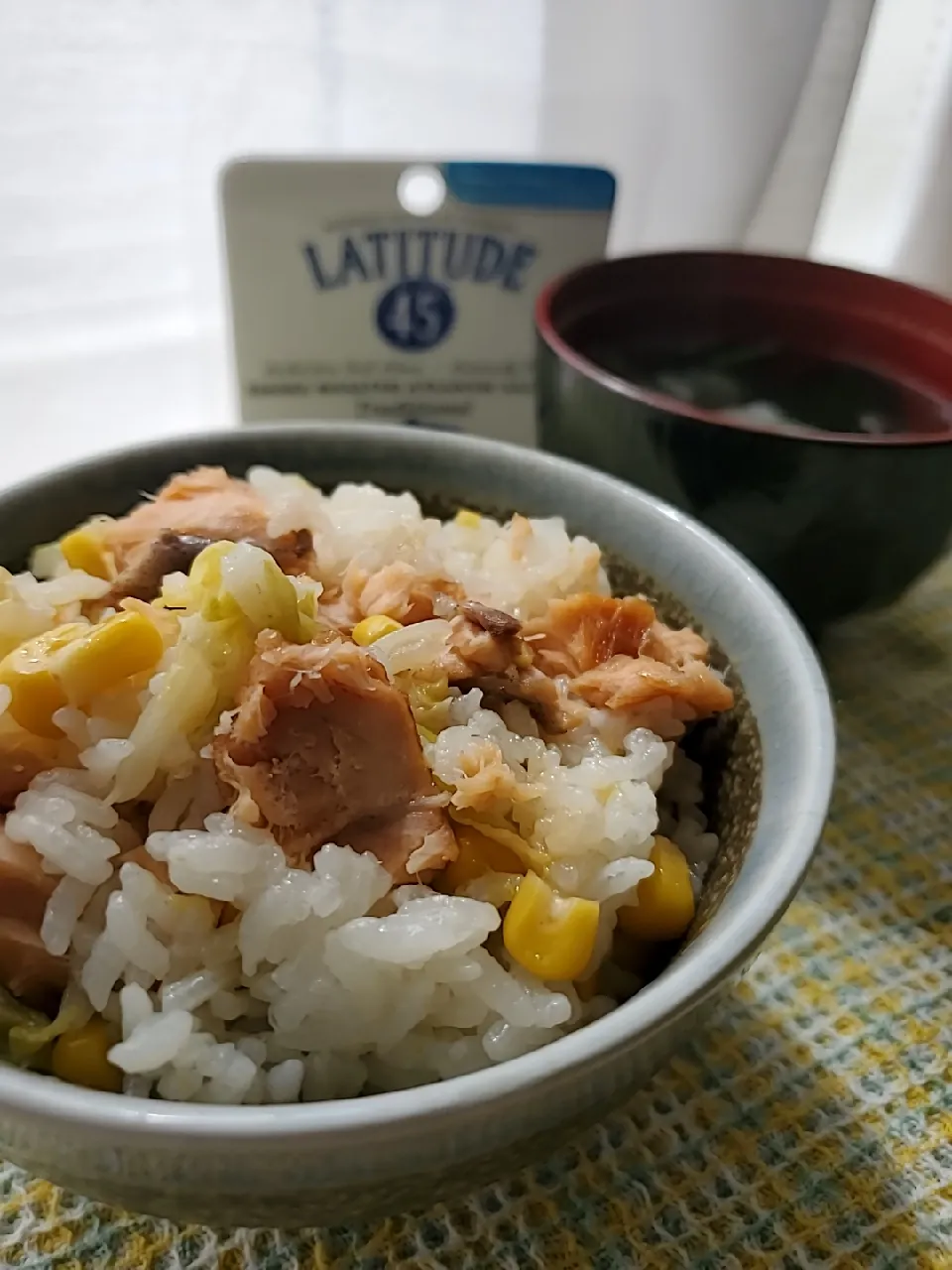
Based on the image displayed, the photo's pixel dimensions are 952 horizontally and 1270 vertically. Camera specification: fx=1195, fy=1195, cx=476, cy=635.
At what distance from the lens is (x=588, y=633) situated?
0.93 meters

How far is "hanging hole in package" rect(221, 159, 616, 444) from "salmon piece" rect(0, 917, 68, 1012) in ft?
2.99

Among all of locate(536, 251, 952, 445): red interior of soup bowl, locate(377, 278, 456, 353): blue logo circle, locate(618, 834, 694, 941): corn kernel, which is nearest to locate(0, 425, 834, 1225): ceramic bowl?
locate(618, 834, 694, 941): corn kernel

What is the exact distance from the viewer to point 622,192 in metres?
1.77

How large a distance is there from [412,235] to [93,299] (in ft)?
1.60

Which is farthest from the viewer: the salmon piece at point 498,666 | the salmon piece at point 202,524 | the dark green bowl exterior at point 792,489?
the dark green bowl exterior at point 792,489

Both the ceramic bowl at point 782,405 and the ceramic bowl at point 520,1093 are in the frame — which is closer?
the ceramic bowl at point 520,1093

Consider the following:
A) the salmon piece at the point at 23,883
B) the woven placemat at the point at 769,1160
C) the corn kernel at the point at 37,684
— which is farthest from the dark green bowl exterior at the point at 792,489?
the salmon piece at the point at 23,883

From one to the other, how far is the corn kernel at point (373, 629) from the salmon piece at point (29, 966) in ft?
0.95

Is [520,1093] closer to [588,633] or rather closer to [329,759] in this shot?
[329,759]

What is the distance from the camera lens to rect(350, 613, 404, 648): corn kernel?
86 centimetres

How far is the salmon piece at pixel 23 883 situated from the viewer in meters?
0.71

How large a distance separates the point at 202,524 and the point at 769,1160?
2.10 ft

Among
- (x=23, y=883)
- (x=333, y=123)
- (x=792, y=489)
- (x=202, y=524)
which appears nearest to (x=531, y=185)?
(x=333, y=123)

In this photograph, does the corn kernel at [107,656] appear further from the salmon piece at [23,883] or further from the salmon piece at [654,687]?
the salmon piece at [654,687]
